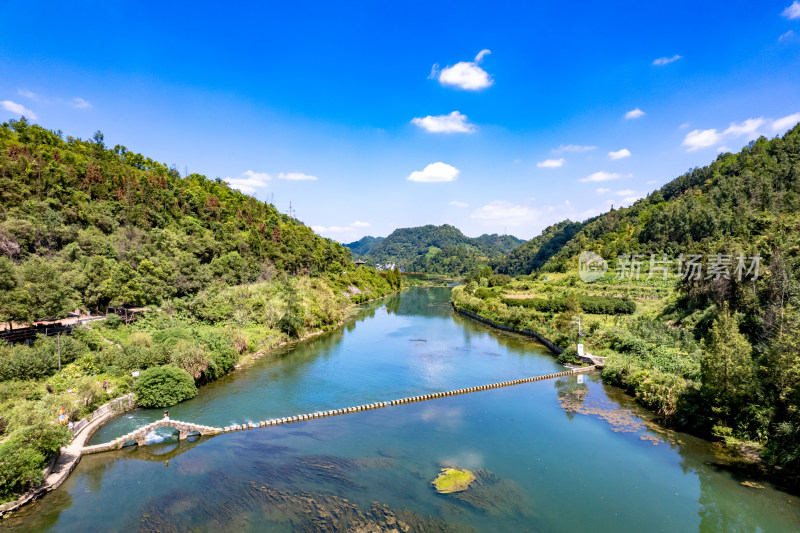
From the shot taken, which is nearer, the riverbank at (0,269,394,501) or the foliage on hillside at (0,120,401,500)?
the riverbank at (0,269,394,501)

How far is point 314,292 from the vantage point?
2277 inches

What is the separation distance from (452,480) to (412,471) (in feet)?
6.12

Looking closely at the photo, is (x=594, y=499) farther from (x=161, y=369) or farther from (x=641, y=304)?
(x=641, y=304)

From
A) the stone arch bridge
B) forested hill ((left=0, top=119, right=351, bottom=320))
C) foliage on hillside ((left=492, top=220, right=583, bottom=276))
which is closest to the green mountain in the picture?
the stone arch bridge

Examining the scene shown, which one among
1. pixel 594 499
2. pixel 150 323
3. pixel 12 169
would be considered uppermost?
pixel 12 169

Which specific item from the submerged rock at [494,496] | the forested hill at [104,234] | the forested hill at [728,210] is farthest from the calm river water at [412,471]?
the forested hill at [728,210]

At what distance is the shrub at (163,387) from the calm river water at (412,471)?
2.88ft

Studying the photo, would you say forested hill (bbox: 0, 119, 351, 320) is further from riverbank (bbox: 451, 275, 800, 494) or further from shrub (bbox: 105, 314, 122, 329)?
riverbank (bbox: 451, 275, 800, 494)

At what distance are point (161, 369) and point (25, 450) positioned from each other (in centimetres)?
997

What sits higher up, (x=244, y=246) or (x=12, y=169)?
(x=12, y=169)

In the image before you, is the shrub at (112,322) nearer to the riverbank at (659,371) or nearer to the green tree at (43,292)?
the green tree at (43,292)

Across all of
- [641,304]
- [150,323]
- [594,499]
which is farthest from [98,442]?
[641,304]

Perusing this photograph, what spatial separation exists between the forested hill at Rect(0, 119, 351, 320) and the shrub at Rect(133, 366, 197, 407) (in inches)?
415

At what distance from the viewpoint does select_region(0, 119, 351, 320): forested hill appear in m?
36.2
